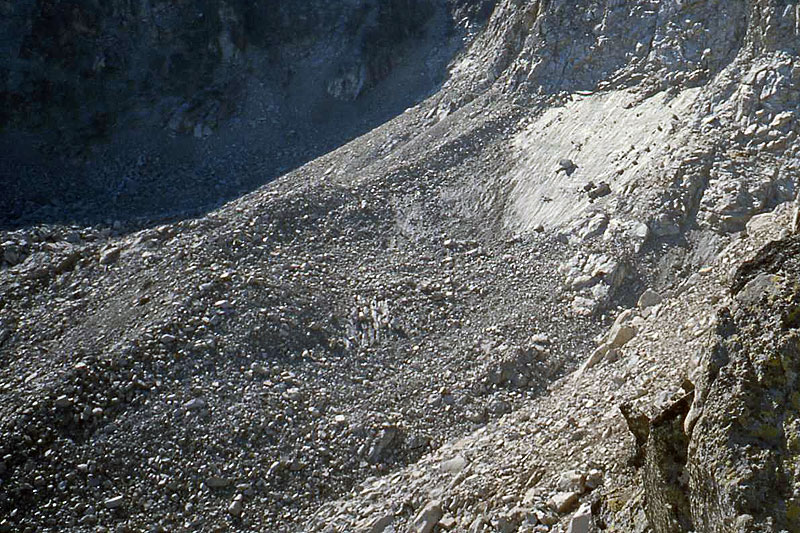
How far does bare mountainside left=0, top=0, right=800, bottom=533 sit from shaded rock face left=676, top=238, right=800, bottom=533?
8.9 inches

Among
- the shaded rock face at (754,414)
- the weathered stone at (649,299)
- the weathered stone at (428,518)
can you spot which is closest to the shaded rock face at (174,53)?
the weathered stone at (649,299)

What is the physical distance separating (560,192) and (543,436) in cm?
739

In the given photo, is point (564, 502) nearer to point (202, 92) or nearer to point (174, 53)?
point (202, 92)

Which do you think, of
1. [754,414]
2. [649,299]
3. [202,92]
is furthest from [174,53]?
[754,414]

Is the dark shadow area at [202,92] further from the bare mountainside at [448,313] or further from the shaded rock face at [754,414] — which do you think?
the shaded rock face at [754,414]

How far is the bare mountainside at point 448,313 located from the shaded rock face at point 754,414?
0.74ft

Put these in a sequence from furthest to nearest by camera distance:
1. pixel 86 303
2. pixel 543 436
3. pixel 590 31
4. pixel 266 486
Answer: pixel 590 31 → pixel 86 303 → pixel 266 486 → pixel 543 436

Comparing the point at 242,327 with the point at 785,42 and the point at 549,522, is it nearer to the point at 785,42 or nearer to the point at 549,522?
the point at 549,522

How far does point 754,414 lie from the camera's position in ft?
15.8

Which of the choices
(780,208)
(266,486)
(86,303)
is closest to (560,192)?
(780,208)

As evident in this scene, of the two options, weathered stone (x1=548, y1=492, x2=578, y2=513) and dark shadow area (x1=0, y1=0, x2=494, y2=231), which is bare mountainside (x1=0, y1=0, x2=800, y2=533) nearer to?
weathered stone (x1=548, y1=492, x2=578, y2=513)

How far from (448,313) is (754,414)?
29.3ft

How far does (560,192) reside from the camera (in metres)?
15.3

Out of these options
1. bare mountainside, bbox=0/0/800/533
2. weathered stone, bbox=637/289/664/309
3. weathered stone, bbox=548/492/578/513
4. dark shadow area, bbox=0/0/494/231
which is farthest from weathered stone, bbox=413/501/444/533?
dark shadow area, bbox=0/0/494/231
